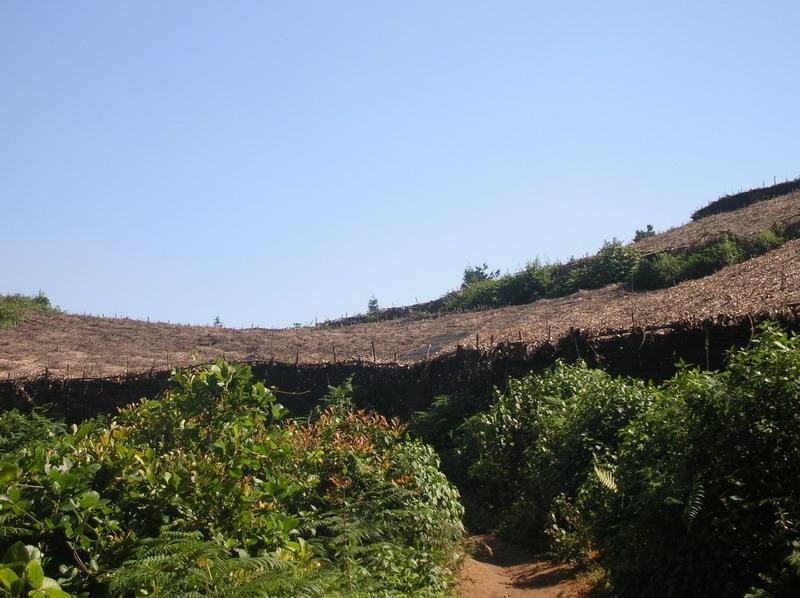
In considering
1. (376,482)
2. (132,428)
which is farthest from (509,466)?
(132,428)

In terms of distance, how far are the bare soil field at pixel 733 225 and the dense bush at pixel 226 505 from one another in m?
19.2

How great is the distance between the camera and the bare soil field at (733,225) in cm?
2408

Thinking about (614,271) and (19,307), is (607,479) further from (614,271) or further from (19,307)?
(19,307)

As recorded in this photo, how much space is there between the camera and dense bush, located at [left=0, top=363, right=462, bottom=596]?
15.0ft

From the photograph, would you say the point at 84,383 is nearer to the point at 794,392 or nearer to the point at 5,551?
the point at 5,551

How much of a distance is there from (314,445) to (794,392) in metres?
4.57

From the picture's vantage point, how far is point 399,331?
25.9 m

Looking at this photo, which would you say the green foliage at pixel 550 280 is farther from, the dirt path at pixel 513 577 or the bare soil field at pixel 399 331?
the dirt path at pixel 513 577

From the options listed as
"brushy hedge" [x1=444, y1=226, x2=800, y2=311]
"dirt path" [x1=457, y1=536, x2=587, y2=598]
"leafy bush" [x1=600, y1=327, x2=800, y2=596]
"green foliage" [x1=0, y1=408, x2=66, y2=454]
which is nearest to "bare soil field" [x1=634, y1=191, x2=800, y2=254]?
"brushy hedge" [x1=444, y1=226, x2=800, y2=311]

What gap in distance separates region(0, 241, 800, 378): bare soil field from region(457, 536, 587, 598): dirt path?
18.3ft

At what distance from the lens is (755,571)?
5.09m

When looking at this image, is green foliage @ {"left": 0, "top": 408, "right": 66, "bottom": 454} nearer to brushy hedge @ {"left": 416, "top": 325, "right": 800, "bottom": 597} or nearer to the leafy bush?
brushy hedge @ {"left": 416, "top": 325, "right": 800, "bottom": 597}

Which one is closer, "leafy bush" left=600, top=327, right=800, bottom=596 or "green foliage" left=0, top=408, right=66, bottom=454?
"leafy bush" left=600, top=327, right=800, bottom=596

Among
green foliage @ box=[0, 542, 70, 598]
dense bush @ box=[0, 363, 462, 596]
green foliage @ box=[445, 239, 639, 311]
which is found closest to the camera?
green foliage @ box=[0, 542, 70, 598]
